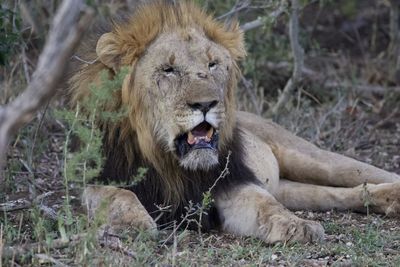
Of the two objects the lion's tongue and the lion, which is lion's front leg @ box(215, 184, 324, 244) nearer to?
the lion

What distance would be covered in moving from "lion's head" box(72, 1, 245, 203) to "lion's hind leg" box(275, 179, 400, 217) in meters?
0.90

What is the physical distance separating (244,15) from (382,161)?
1867mm

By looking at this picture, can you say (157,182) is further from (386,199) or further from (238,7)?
(238,7)

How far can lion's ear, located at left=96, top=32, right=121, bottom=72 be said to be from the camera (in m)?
4.71

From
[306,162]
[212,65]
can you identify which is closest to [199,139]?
[212,65]

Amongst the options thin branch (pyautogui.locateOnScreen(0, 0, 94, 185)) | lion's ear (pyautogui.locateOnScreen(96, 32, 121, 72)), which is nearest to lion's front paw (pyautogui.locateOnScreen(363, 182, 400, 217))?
lion's ear (pyautogui.locateOnScreen(96, 32, 121, 72))

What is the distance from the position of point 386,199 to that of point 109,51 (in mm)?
1642

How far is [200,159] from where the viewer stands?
4.45 meters

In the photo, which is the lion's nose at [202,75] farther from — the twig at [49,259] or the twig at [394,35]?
the twig at [394,35]

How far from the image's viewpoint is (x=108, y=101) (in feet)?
15.3

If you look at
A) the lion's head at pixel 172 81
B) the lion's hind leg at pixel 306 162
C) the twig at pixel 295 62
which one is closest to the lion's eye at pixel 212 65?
the lion's head at pixel 172 81

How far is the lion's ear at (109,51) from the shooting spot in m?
4.71

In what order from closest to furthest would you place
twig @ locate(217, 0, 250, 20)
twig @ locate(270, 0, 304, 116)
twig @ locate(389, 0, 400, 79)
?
twig @ locate(217, 0, 250, 20) → twig @ locate(270, 0, 304, 116) → twig @ locate(389, 0, 400, 79)

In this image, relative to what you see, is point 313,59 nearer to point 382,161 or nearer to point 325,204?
point 382,161
